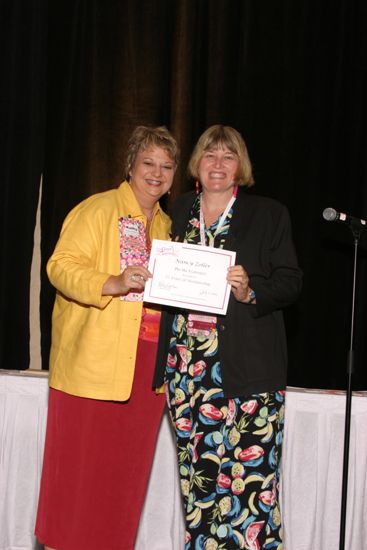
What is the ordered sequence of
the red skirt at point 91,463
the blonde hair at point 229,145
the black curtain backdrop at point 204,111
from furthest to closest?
the black curtain backdrop at point 204,111, the red skirt at point 91,463, the blonde hair at point 229,145

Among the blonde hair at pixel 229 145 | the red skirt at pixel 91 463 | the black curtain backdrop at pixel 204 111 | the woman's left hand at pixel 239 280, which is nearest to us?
the woman's left hand at pixel 239 280

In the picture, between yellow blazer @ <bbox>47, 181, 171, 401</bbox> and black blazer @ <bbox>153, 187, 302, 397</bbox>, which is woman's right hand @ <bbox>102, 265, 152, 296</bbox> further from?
black blazer @ <bbox>153, 187, 302, 397</bbox>

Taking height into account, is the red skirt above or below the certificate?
below

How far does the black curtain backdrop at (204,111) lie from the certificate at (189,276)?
4.63ft

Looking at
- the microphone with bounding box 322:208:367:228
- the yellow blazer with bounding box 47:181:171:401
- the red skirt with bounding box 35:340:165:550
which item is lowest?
the red skirt with bounding box 35:340:165:550

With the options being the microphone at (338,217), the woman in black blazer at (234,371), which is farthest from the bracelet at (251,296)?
the microphone at (338,217)

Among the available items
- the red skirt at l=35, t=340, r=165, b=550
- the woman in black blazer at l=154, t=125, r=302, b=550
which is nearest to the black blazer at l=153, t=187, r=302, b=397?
the woman in black blazer at l=154, t=125, r=302, b=550

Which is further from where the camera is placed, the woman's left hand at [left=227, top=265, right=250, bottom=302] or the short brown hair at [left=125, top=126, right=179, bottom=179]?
the short brown hair at [left=125, top=126, right=179, bottom=179]

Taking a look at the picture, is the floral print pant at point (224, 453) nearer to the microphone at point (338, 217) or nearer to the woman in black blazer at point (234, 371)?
the woman in black blazer at point (234, 371)

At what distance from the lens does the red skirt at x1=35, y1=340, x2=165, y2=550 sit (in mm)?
2656

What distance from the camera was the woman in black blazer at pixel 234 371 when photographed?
2371 millimetres

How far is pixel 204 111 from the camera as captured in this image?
3.72m

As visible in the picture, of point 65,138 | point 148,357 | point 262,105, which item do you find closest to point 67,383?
point 148,357

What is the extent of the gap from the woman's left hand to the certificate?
0.02 metres
